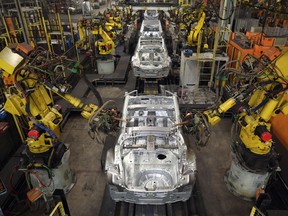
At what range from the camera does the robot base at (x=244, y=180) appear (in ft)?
14.5

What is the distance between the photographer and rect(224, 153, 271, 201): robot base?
4412mm

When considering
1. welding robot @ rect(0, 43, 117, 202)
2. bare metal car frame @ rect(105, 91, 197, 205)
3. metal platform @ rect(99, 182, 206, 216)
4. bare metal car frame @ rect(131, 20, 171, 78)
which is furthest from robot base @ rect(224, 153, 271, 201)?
bare metal car frame @ rect(131, 20, 171, 78)

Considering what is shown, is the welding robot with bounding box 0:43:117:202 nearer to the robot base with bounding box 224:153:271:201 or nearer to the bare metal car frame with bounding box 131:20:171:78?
the robot base with bounding box 224:153:271:201

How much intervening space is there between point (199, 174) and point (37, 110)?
3.67 meters

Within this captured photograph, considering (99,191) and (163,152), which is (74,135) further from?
(163,152)

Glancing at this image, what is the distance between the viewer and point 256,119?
4121 mm

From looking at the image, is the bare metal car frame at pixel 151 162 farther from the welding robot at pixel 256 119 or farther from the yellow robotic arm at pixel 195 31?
the yellow robotic arm at pixel 195 31

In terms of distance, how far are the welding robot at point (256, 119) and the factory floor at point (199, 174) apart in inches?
13.6

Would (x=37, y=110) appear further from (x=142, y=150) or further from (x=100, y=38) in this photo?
(x=100, y=38)

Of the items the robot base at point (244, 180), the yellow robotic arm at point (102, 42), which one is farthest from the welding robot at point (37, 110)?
the yellow robotic arm at point (102, 42)

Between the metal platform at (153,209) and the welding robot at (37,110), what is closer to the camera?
the welding robot at (37,110)

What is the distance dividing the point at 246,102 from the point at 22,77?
387 centimetres

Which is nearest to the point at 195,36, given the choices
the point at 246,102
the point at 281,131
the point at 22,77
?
the point at 281,131

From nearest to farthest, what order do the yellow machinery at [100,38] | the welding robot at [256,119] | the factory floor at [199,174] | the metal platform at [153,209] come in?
the welding robot at [256,119], the metal platform at [153,209], the factory floor at [199,174], the yellow machinery at [100,38]
